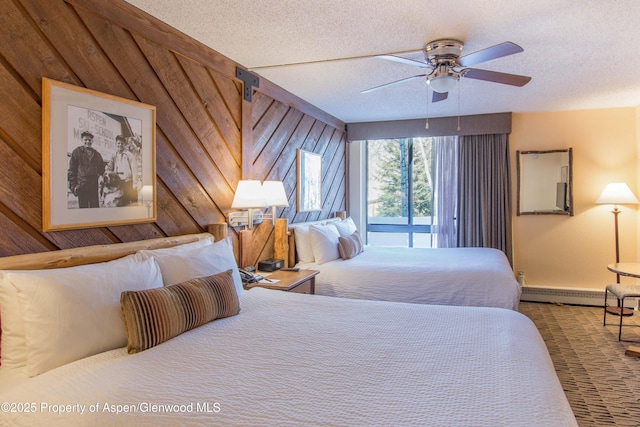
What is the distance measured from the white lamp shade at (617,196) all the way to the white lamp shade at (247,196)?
13.5ft

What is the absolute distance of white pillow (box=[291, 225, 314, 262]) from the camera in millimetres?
4074

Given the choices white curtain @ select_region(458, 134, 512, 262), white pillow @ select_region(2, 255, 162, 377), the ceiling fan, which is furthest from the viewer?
white curtain @ select_region(458, 134, 512, 262)

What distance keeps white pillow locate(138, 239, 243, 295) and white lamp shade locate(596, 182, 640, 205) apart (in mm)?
4462

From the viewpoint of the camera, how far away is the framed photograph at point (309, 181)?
14.9 feet

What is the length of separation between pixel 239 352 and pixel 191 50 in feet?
7.08

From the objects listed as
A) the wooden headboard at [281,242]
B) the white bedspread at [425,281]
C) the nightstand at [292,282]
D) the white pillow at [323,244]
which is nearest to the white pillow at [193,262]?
the nightstand at [292,282]

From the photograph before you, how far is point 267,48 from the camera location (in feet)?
9.78

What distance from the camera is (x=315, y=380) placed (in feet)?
4.77

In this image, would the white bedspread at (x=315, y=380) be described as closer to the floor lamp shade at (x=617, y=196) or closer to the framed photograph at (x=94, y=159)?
the framed photograph at (x=94, y=159)

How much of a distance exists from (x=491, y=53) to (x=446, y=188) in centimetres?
331

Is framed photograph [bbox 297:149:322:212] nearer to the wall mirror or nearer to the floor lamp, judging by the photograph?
the wall mirror

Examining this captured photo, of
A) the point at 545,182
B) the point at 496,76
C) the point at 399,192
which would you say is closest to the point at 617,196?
the point at 545,182

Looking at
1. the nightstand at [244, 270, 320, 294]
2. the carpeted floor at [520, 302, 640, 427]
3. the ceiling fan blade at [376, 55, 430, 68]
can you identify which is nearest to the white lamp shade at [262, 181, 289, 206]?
the nightstand at [244, 270, 320, 294]

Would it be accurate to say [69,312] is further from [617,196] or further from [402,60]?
[617,196]
